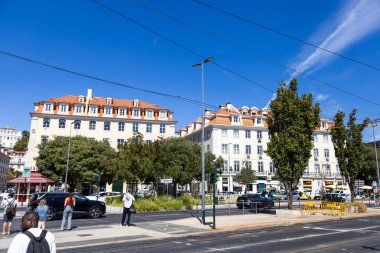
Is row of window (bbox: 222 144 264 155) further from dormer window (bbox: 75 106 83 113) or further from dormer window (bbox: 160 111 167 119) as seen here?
dormer window (bbox: 75 106 83 113)

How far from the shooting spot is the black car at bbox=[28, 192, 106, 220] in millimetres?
20044

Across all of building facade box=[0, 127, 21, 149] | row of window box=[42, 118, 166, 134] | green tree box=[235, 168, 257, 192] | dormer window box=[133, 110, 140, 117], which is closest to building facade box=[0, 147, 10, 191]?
row of window box=[42, 118, 166, 134]

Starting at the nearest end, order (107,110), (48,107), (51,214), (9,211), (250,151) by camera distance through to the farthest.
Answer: (9,211) < (51,214) < (48,107) < (107,110) < (250,151)

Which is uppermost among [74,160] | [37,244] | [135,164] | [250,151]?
[250,151]

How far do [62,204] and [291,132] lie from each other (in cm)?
1677

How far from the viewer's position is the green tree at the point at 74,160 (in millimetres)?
46156

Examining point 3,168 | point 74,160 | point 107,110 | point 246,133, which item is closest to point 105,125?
point 107,110

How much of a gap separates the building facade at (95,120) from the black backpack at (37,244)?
5154 centimetres

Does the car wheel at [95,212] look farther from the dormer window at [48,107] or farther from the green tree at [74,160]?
the dormer window at [48,107]

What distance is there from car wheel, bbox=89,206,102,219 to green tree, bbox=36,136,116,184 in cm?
2468

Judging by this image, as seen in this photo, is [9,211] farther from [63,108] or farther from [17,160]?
[17,160]

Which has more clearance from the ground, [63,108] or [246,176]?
[63,108]

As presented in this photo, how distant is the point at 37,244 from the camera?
3.72m

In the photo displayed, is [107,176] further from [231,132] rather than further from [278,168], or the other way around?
[278,168]
